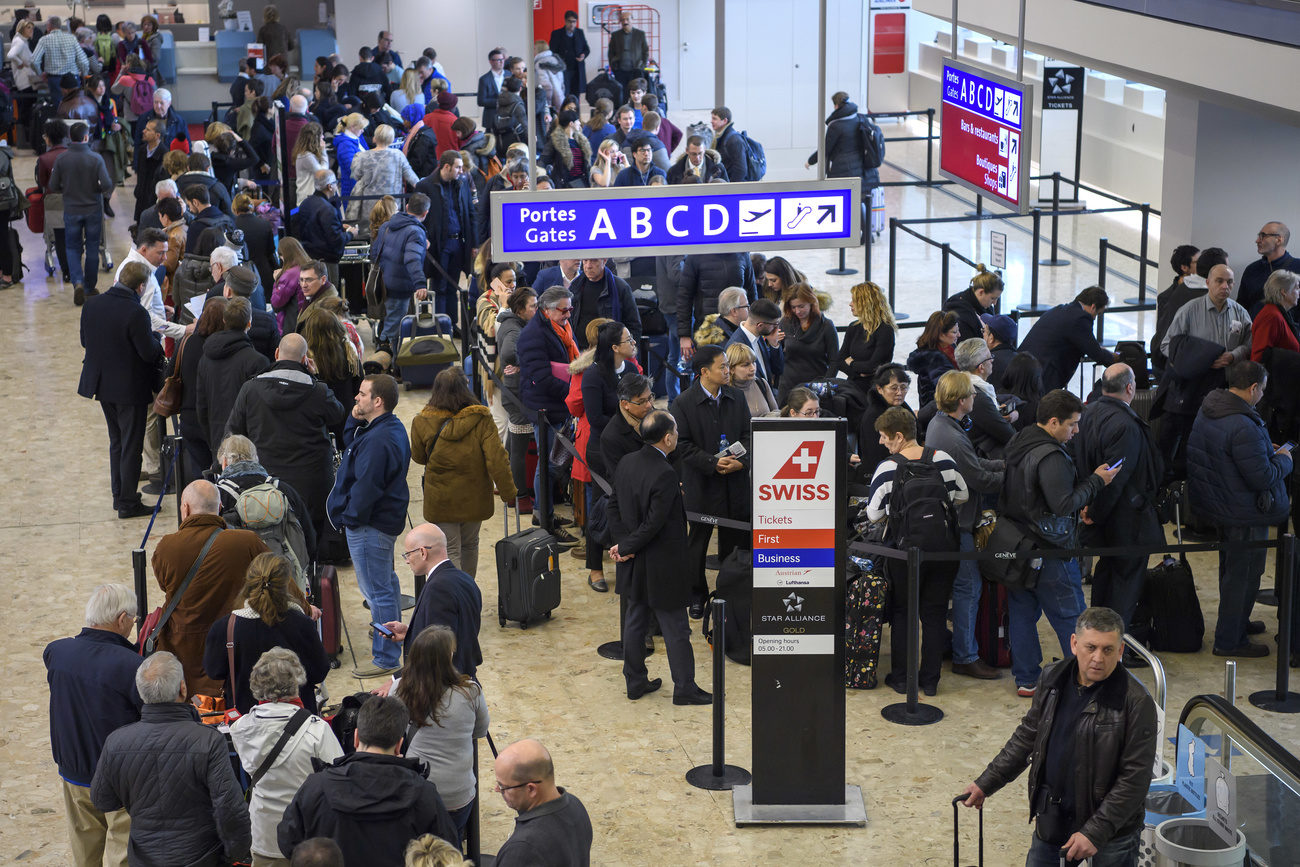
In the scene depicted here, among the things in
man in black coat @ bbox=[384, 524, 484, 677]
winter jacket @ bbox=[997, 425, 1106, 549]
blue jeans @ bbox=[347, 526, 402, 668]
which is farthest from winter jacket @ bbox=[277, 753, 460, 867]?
winter jacket @ bbox=[997, 425, 1106, 549]

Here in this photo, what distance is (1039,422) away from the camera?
7637mm

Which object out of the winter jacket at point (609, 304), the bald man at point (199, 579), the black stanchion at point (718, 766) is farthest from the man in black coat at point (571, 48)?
the black stanchion at point (718, 766)

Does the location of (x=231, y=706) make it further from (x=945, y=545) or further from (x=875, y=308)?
(x=875, y=308)

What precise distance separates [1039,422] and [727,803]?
A: 259 cm

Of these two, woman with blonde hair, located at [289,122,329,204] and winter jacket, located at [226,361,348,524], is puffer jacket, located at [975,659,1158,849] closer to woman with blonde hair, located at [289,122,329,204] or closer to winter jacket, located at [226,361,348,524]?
winter jacket, located at [226,361,348,524]

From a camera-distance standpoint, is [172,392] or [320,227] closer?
[172,392]

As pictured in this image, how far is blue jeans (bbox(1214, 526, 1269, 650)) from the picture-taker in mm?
8203

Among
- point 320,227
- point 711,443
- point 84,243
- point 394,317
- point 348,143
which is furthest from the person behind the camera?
point 348,143

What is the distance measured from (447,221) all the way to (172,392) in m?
4.77

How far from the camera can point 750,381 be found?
898 cm

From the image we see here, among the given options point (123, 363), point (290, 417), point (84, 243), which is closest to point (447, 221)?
point (123, 363)

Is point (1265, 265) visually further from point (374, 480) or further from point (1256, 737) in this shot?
point (374, 480)

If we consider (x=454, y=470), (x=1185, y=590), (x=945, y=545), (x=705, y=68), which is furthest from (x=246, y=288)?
(x=705, y=68)

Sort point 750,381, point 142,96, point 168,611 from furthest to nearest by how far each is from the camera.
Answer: point 142,96 → point 750,381 → point 168,611
